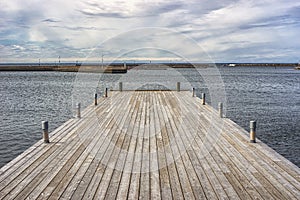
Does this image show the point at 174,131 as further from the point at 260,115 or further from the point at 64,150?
the point at 260,115

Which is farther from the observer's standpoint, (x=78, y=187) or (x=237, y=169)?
(x=237, y=169)

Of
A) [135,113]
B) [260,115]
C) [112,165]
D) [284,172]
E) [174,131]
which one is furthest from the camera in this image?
[260,115]

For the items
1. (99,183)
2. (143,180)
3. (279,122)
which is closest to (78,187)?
(99,183)

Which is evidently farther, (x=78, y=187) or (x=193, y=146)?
(x=193, y=146)

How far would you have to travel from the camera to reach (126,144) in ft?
26.5

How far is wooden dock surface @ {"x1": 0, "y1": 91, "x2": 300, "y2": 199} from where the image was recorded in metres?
5.07

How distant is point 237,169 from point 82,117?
7.49 m

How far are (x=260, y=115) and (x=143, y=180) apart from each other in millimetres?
15278

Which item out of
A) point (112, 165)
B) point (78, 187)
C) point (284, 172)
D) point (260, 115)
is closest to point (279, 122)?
point (260, 115)

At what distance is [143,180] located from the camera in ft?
18.3

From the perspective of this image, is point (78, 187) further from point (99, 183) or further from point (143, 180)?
point (143, 180)

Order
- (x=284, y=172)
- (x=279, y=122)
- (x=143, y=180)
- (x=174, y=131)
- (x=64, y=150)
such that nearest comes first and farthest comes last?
(x=143, y=180), (x=284, y=172), (x=64, y=150), (x=174, y=131), (x=279, y=122)

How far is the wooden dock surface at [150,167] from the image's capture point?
16.6 feet

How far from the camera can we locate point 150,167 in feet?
20.7
